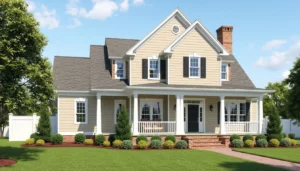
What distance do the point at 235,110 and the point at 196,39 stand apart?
690cm

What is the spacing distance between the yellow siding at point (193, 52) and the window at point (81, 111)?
6.99 meters

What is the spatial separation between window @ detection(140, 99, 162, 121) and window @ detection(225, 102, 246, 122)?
5707mm

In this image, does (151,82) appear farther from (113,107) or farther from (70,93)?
(70,93)

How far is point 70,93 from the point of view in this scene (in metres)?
23.8

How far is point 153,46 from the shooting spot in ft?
79.5

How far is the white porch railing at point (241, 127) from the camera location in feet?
77.9

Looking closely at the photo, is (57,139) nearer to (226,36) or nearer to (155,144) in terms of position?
(155,144)

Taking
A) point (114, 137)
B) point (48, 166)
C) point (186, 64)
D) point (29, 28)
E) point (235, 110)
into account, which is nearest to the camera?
point (48, 166)

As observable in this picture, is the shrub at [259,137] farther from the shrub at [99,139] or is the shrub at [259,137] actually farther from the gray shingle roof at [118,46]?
the gray shingle roof at [118,46]

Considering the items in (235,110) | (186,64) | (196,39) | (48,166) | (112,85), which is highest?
(196,39)

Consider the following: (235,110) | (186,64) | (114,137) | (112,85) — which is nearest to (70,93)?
(112,85)

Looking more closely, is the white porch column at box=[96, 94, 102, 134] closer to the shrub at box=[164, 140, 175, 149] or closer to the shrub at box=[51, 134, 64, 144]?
the shrub at box=[51, 134, 64, 144]

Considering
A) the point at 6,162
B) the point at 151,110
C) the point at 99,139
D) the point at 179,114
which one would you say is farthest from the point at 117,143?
the point at 6,162

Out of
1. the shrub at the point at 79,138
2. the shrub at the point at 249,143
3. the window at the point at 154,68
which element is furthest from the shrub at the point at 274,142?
the shrub at the point at 79,138
